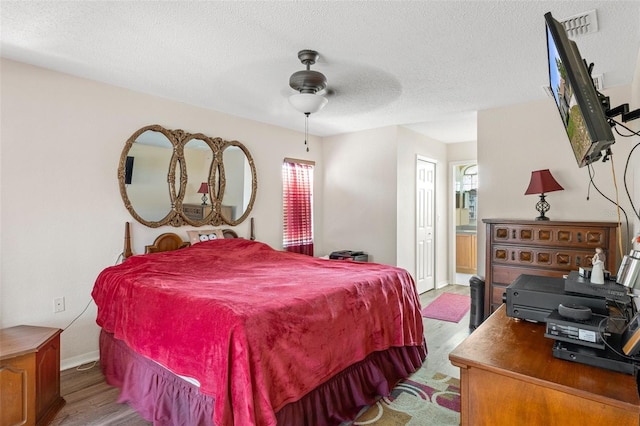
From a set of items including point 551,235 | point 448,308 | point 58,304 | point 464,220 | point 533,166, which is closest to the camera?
point 58,304

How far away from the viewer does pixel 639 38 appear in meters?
2.18

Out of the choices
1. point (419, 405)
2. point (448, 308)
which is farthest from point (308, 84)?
point (448, 308)

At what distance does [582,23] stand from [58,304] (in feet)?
13.8

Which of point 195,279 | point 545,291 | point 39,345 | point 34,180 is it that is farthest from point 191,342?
point 34,180

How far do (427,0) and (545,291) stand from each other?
5.14ft

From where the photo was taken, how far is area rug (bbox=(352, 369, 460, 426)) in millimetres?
2066

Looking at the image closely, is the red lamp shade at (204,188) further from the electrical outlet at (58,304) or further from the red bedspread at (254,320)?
the electrical outlet at (58,304)

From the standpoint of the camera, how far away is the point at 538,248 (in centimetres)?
306

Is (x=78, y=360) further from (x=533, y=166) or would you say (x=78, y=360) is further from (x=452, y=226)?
(x=452, y=226)

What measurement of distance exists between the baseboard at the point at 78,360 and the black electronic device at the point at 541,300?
3.23 meters

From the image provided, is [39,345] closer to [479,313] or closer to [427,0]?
[427,0]

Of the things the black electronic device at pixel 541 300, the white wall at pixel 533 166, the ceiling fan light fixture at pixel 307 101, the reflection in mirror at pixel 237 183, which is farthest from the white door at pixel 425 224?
the black electronic device at pixel 541 300

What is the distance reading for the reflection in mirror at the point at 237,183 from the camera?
13.0 ft

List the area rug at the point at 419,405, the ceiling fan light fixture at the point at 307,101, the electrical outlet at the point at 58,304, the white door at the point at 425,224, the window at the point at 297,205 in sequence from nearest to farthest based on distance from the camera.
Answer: the area rug at the point at 419,405 < the ceiling fan light fixture at the point at 307,101 < the electrical outlet at the point at 58,304 < the window at the point at 297,205 < the white door at the point at 425,224
